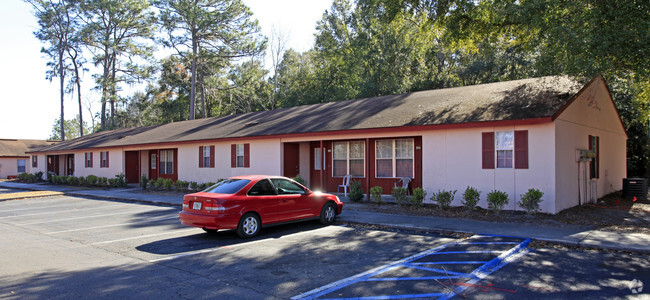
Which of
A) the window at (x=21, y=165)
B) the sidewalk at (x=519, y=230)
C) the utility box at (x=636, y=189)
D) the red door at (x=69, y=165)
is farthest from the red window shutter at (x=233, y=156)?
the window at (x=21, y=165)

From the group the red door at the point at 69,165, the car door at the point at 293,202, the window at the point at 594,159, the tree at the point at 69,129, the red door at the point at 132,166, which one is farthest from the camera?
the tree at the point at 69,129

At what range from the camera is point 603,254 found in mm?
7551

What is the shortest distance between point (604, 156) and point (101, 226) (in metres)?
19.0

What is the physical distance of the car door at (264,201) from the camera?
9289 millimetres

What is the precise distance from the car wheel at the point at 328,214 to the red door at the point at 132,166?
2144cm

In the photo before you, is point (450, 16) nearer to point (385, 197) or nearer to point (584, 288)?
point (385, 197)

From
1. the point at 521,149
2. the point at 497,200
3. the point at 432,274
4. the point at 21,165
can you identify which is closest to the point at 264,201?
the point at 432,274

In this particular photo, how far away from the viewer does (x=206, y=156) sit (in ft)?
73.5

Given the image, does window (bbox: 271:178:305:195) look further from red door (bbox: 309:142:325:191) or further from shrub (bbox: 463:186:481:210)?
red door (bbox: 309:142:325:191)

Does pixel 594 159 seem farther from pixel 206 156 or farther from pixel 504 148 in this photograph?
pixel 206 156

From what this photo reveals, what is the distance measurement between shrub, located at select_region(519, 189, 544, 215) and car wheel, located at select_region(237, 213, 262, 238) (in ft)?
24.6

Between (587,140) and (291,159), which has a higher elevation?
(587,140)

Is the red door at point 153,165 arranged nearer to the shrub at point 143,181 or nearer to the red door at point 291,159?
the shrub at point 143,181

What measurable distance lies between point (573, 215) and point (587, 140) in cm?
451
